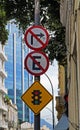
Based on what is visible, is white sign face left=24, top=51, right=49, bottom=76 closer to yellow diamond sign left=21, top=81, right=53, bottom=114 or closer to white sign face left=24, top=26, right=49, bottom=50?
white sign face left=24, top=26, right=49, bottom=50

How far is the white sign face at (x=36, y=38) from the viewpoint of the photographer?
1085 cm

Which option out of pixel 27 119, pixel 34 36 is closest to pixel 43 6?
pixel 34 36

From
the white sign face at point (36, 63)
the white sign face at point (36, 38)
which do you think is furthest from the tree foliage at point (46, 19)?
the white sign face at point (36, 63)

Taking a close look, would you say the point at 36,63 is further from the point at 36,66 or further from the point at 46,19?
the point at 46,19

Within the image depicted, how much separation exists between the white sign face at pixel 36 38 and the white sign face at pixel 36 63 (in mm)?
153

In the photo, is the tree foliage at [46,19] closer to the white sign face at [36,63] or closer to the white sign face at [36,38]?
the white sign face at [36,38]

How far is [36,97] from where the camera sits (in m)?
10.7

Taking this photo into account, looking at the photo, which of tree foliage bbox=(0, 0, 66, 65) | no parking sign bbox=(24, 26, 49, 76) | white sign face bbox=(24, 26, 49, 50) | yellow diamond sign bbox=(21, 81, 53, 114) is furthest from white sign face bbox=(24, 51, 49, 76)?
tree foliage bbox=(0, 0, 66, 65)

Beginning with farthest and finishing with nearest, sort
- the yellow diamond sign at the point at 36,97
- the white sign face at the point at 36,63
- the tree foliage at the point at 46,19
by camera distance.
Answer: the tree foliage at the point at 46,19 → the white sign face at the point at 36,63 → the yellow diamond sign at the point at 36,97

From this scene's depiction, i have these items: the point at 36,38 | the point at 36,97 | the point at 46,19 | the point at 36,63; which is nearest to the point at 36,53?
the point at 36,63

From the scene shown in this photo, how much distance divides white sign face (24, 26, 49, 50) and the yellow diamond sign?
74 centimetres

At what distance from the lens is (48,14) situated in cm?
2239

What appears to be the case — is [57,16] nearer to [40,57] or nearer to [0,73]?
[40,57]

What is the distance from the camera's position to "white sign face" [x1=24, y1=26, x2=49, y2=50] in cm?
1085
